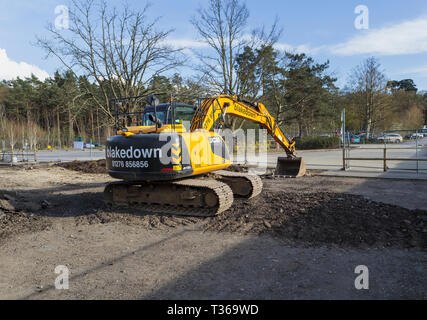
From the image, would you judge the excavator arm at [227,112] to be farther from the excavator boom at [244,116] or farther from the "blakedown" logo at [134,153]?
the "blakedown" logo at [134,153]

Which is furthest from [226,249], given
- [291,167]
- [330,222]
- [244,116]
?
[291,167]

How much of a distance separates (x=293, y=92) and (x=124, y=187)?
2504 centimetres

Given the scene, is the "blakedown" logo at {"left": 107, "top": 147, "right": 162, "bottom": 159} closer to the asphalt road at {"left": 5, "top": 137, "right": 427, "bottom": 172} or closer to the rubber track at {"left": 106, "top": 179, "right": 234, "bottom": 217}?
the rubber track at {"left": 106, "top": 179, "right": 234, "bottom": 217}

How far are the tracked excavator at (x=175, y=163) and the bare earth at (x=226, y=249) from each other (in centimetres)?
44

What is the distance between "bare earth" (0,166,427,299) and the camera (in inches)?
163

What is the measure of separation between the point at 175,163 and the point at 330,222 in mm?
3448

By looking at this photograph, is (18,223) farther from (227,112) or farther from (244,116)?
(244,116)

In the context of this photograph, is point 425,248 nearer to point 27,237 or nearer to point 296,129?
point 27,237

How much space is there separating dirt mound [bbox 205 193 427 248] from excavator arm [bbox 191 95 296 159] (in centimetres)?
231

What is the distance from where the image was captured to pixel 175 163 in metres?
7.17

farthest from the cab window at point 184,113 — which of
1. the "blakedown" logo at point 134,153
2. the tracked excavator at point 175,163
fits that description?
the "blakedown" logo at point 134,153

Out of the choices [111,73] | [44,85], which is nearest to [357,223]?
[111,73]
